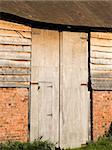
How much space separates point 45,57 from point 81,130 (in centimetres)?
283

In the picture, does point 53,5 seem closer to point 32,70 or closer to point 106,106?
point 32,70

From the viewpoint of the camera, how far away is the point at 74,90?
15.0 metres

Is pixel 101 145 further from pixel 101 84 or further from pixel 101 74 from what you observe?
pixel 101 74

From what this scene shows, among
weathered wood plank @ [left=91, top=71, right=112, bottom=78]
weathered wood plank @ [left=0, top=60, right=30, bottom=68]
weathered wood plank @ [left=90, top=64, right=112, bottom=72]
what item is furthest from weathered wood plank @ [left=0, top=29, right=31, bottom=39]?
weathered wood plank @ [left=91, top=71, right=112, bottom=78]

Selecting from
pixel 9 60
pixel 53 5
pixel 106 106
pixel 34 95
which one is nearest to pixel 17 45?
pixel 9 60

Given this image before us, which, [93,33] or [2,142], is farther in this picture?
[93,33]

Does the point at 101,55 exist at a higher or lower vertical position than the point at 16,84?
higher

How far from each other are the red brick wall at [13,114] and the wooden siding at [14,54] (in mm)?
262

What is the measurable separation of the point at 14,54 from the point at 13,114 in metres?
1.78

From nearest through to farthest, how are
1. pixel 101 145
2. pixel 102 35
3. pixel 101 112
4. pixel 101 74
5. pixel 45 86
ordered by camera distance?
pixel 45 86, pixel 101 145, pixel 101 112, pixel 101 74, pixel 102 35

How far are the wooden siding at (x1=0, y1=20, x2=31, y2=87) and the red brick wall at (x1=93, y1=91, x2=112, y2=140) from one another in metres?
3.01

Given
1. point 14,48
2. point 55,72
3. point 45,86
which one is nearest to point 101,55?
point 55,72

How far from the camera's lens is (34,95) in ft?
45.7

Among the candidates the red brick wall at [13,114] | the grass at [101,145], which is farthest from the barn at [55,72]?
the grass at [101,145]
